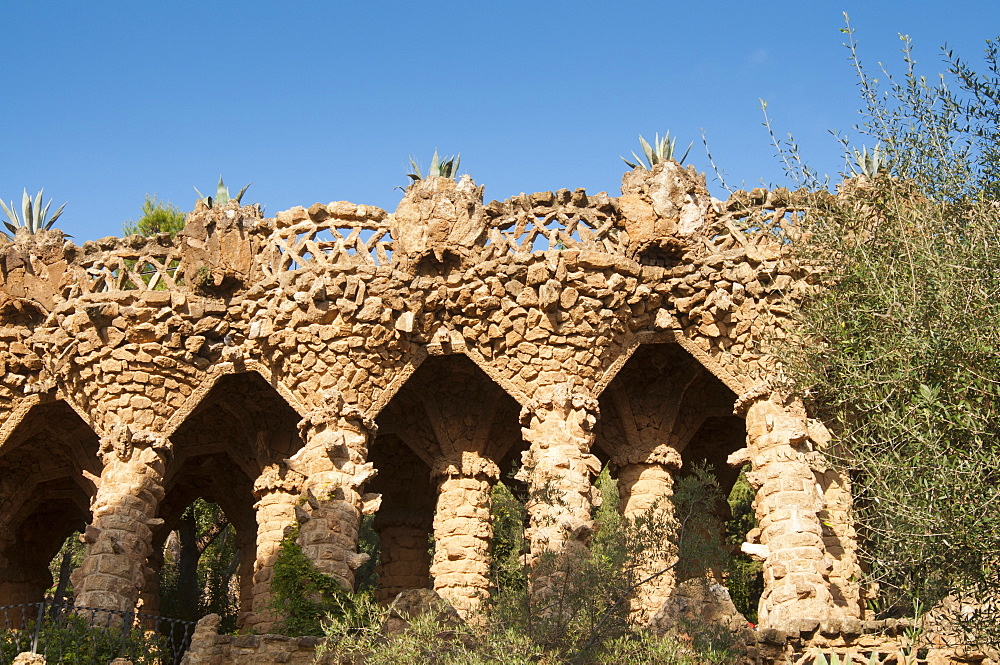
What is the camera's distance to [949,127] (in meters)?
7.46

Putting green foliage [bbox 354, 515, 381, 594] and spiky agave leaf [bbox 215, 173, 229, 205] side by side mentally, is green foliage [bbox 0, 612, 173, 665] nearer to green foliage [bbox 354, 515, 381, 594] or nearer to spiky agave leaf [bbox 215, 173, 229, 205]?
spiky agave leaf [bbox 215, 173, 229, 205]

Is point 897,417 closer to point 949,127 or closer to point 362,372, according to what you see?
point 949,127

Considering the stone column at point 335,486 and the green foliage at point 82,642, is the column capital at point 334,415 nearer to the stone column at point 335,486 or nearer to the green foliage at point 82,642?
the stone column at point 335,486

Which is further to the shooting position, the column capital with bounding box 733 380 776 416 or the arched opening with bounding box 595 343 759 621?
the arched opening with bounding box 595 343 759 621

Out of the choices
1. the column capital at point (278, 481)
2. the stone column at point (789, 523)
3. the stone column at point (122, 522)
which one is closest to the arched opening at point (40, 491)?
the stone column at point (122, 522)

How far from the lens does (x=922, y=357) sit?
21.4ft

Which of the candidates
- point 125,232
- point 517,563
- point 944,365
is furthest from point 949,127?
point 125,232

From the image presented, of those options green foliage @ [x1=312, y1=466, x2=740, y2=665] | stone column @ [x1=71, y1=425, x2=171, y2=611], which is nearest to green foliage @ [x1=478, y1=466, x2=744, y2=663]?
green foliage @ [x1=312, y1=466, x2=740, y2=665]

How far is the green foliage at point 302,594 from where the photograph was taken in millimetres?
9750

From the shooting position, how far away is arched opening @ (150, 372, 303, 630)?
13.7 metres

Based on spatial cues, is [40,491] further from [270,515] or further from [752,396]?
[752,396]

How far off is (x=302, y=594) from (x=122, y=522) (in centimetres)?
276

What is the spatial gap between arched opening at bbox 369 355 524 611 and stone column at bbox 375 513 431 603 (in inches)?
0.6

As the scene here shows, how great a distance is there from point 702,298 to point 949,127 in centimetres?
474
